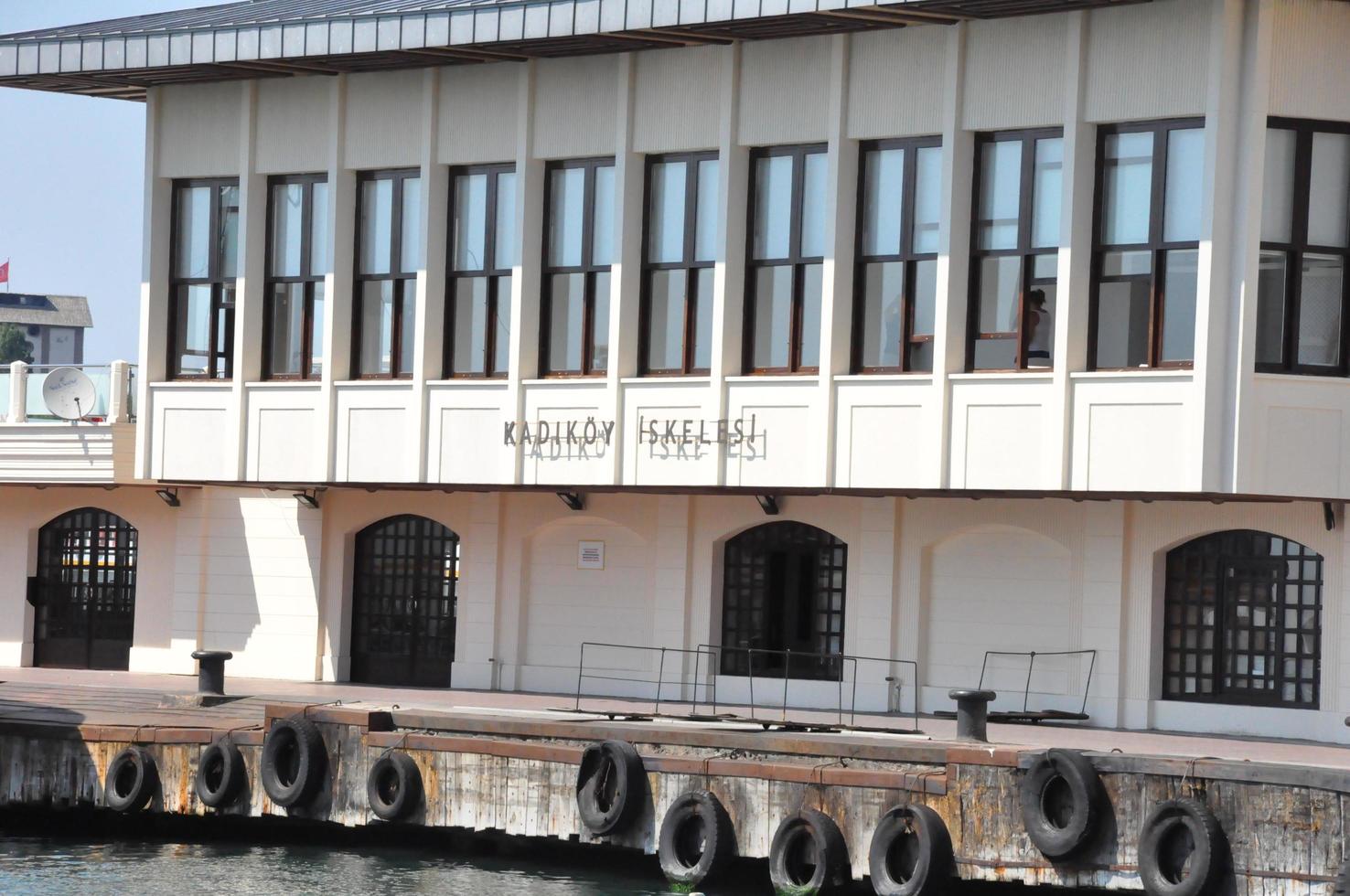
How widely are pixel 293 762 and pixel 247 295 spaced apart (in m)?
8.00

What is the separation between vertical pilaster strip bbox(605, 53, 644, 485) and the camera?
27469 mm

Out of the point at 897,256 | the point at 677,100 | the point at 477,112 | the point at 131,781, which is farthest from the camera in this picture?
the point at 477,112

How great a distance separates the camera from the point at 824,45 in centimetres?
2630

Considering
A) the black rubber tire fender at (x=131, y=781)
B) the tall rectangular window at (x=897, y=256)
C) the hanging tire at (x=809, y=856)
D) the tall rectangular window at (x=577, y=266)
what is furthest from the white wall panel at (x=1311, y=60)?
the black rubber tire fender at (x=131, y=781)

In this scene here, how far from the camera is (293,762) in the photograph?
960 inches

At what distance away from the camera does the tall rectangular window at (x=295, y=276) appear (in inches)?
1180

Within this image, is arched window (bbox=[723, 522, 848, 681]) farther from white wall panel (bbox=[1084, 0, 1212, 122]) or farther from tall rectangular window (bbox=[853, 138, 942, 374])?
white wall panel (bbox=[1084, 0, 1212, 122])

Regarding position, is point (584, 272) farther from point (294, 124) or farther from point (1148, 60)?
point (1148, 60)

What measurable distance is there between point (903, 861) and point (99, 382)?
1615cm

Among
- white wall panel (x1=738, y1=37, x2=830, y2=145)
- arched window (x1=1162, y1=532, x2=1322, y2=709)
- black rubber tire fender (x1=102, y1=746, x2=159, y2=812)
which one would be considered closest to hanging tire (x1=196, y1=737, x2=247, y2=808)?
black rubber tire fender (x1=102, y1=746, x2=159, y2=812)

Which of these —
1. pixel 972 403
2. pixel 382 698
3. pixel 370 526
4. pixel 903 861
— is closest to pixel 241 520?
pixel 370 526

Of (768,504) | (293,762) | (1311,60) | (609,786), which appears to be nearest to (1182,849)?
(609,786)

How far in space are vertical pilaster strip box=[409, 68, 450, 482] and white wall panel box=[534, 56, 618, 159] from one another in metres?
1.45

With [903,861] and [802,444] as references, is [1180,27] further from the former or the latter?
[903,861]
